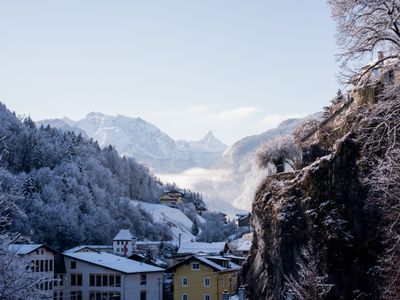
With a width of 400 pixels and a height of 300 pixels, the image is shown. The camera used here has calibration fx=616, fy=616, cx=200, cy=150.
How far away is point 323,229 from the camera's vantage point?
28234 millimetres

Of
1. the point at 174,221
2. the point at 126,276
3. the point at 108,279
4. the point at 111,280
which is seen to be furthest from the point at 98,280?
the point at 174,221

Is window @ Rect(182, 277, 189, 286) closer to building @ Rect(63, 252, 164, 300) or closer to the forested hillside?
building @ Rect(63, 252, 164, 300)

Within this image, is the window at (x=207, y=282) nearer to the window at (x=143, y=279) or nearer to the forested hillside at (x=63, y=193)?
the window at (x=143, y=279)

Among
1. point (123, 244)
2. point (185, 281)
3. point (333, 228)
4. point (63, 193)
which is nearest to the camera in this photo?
point (333, 228)

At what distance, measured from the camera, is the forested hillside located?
103994mm

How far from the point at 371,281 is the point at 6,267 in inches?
559

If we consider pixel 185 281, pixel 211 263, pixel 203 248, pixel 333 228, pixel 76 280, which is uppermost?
pixel 203 248

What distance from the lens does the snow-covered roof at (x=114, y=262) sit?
2751 inches

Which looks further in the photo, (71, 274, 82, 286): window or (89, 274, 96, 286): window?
(71, 274, 82, 286): window

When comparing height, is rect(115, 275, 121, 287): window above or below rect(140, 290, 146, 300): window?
above

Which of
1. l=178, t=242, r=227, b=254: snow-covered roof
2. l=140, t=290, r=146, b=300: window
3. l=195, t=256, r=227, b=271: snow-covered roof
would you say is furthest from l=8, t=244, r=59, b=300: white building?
l=178, t=242, r=227, b=254: snow-covered roof

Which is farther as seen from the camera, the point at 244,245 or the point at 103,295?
the point at 244,245

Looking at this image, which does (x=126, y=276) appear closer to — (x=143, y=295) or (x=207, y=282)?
(x=143, y=295)

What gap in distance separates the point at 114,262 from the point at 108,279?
2926 mm
